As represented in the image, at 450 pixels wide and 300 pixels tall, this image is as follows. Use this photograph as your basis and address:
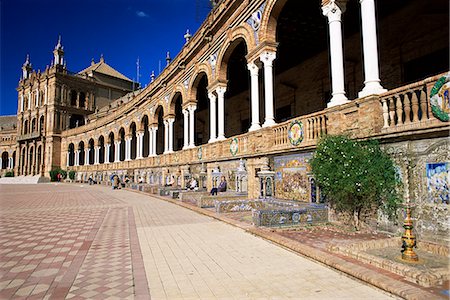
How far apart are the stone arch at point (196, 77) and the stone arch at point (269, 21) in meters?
5.34

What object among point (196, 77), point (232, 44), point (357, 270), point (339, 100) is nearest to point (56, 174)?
point (196, 77)

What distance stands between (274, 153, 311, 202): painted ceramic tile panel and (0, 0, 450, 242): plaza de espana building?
0.03 m

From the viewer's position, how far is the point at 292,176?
904 centimetres

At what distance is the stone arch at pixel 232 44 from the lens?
39.4 feet

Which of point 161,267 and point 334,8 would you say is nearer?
point 161,267

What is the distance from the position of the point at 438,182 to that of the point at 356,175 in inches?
55.7

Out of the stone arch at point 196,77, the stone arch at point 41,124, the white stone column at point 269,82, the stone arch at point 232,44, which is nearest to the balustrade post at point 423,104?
the white stone column at point 269,82

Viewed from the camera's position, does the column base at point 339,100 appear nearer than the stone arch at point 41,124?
Yes

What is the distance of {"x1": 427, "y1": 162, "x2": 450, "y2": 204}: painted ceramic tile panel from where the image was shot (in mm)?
4793

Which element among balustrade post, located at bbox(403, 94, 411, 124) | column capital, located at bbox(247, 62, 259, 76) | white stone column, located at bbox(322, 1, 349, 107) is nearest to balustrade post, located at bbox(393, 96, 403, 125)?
balustrade post, located at bbox(403, 94, 411, 124)

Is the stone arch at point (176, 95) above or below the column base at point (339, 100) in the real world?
above

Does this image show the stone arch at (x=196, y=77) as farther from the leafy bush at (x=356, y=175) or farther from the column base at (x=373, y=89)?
the leafy bush at (x=356, y=175)

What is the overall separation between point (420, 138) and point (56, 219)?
33.5ft

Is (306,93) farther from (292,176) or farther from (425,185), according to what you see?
(425,185)
